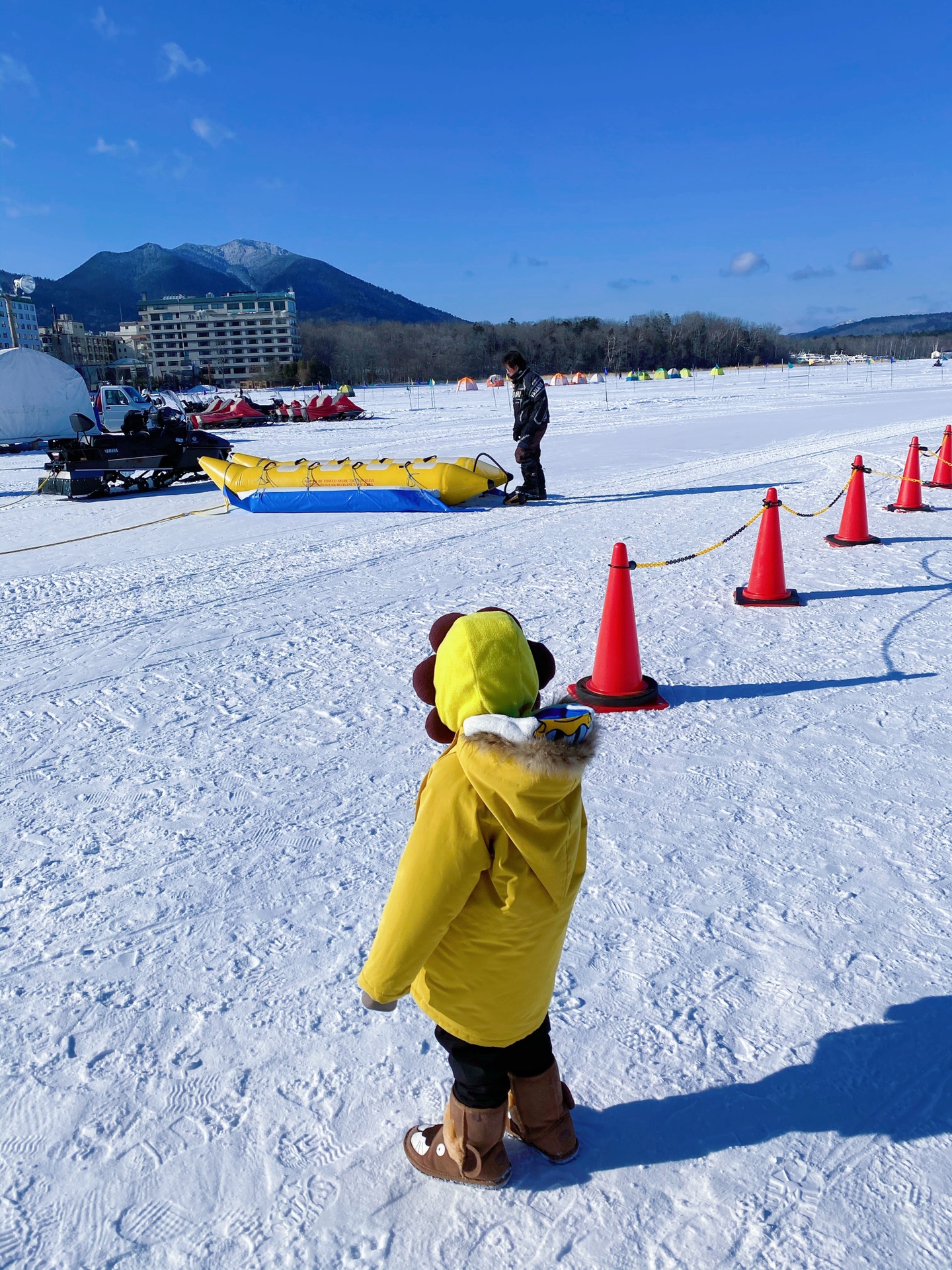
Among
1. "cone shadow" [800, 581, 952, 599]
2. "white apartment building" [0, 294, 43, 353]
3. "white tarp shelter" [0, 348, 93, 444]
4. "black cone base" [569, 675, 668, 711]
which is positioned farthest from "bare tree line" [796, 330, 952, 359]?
"black cone base" [569, 675, 668, 711]

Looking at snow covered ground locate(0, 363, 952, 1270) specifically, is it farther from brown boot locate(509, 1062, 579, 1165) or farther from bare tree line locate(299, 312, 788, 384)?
bare tree line locate(299, 312, 788, 384)

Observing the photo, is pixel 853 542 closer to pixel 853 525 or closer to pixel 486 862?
pixel 853 525

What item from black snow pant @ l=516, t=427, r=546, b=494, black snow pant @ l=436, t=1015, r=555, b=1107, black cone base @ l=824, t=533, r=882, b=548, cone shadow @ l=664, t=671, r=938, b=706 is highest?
black snow pant @ l=516, t=427, r=546, b=494

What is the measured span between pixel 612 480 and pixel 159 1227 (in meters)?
11.9

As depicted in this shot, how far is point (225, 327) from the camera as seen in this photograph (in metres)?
135

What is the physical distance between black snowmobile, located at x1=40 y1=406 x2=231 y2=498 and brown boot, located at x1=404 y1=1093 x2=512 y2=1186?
1258 centimetres

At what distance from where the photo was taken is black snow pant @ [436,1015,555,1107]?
6.28 feet

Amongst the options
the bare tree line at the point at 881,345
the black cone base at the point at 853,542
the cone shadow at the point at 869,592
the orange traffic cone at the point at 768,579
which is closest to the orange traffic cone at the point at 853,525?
the black cone base at the point at 853,542

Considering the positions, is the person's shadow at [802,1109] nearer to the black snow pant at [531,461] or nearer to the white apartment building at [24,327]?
the black snow pant at [531,461]

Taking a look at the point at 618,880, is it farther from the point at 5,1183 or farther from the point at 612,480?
the point at 612,480

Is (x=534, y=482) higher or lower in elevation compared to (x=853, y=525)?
higher

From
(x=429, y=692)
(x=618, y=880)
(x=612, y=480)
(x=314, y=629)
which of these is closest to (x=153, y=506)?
(x=612, y=480)

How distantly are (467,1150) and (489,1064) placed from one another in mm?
220

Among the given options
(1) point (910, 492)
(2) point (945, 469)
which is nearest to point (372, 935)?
(1) point (910, 492)
